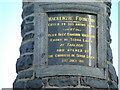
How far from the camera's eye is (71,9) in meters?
10.5

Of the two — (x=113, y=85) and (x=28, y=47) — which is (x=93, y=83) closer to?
(x=113, y=85)

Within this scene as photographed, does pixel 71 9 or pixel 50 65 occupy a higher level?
pixel 71 9

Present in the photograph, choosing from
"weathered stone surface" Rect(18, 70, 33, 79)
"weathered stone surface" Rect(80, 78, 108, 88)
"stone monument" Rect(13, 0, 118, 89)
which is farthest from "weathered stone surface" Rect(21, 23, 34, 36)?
"weathered stone surface" Rect(80, 78, 108, 88)

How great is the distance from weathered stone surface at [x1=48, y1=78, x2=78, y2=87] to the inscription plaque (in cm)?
41

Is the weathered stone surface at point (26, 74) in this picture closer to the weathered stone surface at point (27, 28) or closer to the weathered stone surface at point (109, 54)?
the weathered stone surface at point (27, 28)

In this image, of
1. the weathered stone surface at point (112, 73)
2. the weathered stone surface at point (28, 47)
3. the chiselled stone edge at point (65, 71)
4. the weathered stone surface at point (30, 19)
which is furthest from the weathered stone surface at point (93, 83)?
the weathered stone surface at point (30, 19)

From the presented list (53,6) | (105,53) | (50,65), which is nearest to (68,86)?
(50,65)

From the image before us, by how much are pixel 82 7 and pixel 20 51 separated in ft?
6.29

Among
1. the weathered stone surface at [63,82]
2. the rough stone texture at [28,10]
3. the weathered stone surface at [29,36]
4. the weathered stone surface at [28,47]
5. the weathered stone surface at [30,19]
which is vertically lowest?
the weathered stone surface at [63,82]

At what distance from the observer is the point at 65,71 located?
32.9 ft

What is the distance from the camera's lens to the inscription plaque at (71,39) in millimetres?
10227

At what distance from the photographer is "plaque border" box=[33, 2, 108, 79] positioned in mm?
10078

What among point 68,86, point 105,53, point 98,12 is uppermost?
point 98,12

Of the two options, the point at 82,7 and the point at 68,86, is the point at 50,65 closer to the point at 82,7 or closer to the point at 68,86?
the point at 68,86
